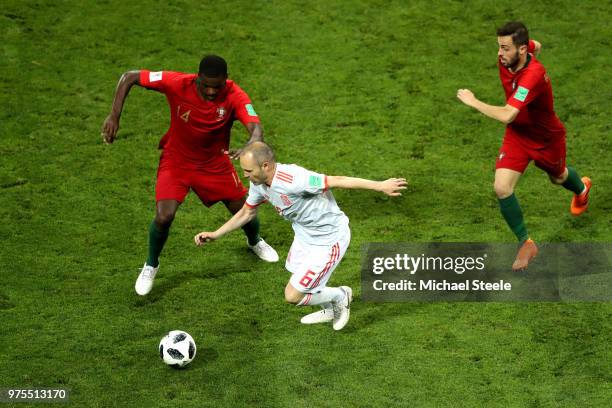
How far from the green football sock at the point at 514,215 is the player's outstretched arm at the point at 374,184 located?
1832 mm

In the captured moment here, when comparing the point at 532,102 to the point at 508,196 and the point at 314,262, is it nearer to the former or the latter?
the point at 508,196

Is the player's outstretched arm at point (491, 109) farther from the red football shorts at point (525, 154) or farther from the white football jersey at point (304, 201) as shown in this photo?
the white football jersey at point (304, 201)

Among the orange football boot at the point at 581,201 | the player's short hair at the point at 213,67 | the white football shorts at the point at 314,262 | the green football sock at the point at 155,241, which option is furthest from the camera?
the orange football boot at the point at 581,201

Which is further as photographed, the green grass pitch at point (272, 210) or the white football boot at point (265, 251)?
the white football boot at point (265, 251)

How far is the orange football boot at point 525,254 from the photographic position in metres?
8.86

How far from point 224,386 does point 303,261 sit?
1141 mm

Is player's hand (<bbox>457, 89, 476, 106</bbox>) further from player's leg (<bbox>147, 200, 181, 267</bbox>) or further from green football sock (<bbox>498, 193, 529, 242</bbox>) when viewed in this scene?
player's leg (<bbox>147, 200, 181, 267</bbox>)

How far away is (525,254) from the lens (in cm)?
886

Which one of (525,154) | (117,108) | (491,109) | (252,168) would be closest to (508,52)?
(491,109)

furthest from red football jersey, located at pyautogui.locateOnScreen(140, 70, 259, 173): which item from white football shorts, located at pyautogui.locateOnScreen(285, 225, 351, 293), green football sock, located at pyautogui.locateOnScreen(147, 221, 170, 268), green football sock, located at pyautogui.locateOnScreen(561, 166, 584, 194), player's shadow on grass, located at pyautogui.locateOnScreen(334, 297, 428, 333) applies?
green football sock, located at pyautogui.locateOnScreen(561, 166, 584, 194)

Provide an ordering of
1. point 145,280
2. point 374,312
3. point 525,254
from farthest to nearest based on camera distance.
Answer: point 525,254 < point 145,280 < point 374,312

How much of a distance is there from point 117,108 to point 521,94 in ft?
11.1

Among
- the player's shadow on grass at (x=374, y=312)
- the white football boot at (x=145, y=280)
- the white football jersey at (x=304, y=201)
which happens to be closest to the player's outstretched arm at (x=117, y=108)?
the white football boot at (x=145, y=280)

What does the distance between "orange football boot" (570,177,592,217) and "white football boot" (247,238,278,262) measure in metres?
2.90
